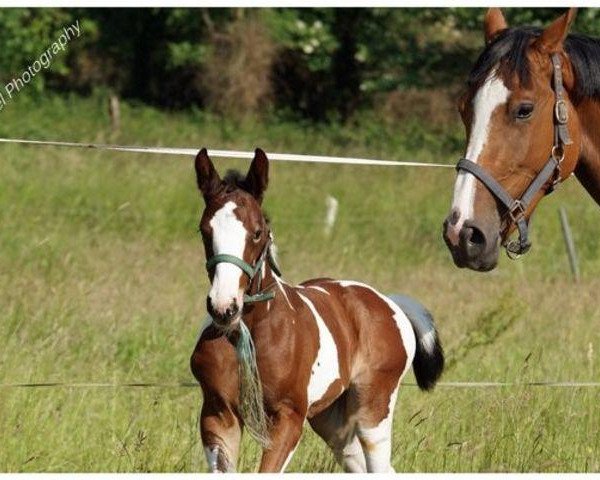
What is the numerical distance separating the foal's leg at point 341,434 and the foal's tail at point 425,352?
20.9 inches

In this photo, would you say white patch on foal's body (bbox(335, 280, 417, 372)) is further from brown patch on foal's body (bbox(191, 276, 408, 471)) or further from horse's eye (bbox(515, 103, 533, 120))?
horse's eye (bbox(515, 103, 533, 120))

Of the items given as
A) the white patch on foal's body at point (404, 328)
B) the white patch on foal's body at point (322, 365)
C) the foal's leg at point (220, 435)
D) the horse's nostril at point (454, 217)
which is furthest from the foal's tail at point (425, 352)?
the horse's nostril at point (454, 217)

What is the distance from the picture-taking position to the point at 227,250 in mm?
4617

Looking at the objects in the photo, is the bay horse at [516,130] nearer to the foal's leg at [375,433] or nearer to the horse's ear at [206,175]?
the horse's ear at [206,175]

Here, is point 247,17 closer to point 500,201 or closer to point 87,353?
point 87,353

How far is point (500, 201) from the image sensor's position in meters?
4.57

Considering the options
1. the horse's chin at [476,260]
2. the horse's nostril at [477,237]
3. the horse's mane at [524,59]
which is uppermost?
the horse's mane at [524,59]

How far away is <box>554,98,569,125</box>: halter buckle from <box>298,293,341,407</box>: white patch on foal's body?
127cm

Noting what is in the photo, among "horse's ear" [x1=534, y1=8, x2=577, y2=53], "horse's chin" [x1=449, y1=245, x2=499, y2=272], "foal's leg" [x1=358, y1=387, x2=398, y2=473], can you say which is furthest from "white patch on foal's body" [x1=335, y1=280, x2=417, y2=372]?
"horse's ear" [x1=534, y1=8, x2=577, y2=53]

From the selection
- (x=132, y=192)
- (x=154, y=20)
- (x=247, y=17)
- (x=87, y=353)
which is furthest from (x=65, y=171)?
(x=154, y=20)

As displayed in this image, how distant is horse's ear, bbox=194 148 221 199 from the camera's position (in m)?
4.83

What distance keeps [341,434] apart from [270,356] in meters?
0.84

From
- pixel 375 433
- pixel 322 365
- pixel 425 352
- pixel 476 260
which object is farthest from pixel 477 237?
pixel 425 352

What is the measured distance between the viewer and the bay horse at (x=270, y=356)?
15.4 ft
